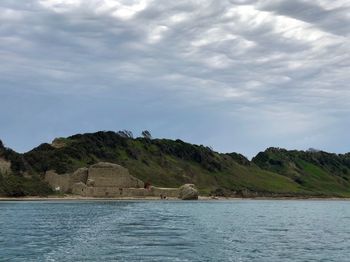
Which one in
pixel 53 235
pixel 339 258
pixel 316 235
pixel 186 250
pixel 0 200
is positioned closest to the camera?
pixel 339 258

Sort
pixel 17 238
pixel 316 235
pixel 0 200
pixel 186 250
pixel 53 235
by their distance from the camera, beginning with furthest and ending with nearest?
pixel 0 200 → pixel 316 235 → pixel 53 235 → pixel 17 238 → pixel 186 250

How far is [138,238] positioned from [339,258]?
71.9ft

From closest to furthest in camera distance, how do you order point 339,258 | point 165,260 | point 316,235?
1. point 165,260
2. point 339,258
3. point 316,235

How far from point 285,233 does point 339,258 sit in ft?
77.6

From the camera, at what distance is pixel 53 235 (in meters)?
61.8

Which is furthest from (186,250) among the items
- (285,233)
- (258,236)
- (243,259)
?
(285,233)

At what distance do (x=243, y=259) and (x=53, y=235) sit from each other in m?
26.5

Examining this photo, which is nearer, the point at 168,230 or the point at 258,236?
the point at 258,236

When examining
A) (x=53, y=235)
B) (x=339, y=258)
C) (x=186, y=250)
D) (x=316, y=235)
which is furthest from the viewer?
(x=316, y=235)

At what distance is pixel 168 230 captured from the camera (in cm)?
7044

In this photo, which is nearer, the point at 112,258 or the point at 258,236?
the point at 112,258

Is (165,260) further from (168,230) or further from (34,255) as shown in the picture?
(168,230)

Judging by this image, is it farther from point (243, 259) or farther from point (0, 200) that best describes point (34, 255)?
point (0, 200)

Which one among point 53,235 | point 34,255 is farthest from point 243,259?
point 53,235
